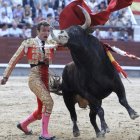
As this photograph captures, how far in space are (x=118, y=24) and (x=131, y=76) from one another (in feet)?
4.87

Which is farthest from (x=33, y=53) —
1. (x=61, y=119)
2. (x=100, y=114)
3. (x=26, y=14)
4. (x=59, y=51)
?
(x=26, y=14)

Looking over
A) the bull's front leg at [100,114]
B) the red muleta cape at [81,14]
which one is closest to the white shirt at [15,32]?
the red muleta cape at [81,14]

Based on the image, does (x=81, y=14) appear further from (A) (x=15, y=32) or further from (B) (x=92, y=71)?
(A) (x=15, y=32)

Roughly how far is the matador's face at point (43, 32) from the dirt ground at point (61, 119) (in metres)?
1.05

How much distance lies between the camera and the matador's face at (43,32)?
19.1ft

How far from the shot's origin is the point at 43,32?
5898 millimetres

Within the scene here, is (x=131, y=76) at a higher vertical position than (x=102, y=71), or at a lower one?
lower

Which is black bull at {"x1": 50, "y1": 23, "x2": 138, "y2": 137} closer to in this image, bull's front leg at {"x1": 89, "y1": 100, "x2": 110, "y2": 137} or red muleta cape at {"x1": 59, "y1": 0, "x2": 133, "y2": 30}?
bull's front leg at {"x1": 89, "y1": 100, "x2": 110, "y2": 137}

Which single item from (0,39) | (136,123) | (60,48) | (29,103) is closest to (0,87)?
(29,103)

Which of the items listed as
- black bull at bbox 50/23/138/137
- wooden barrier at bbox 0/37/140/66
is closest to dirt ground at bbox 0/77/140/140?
black bull at bbox 50/23/138/137

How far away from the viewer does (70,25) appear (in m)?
6.30

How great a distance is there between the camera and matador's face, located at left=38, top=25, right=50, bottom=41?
5.84 metres

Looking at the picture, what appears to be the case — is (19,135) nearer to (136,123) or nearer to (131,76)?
(136,123)

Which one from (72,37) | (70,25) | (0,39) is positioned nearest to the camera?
(72,37)
